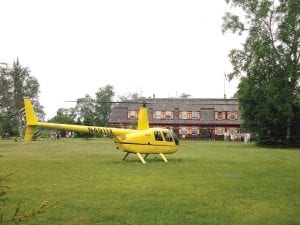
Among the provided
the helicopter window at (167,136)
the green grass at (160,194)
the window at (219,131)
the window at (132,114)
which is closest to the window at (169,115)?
the window at (132,114)

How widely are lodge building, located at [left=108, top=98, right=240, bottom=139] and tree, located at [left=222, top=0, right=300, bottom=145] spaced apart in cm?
2770

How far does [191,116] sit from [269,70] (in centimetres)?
3299

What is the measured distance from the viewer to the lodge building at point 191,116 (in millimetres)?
74188

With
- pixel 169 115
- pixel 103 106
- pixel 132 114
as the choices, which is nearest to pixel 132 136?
pixel 169 115

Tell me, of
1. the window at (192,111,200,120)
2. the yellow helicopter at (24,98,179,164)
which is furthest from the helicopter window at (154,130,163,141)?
the window at (192,111,200,120)

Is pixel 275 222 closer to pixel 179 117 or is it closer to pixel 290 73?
pixel 290 73

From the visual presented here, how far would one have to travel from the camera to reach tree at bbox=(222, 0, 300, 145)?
41.7 m

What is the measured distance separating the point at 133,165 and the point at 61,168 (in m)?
3.50

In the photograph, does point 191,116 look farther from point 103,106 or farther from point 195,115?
point 103,106

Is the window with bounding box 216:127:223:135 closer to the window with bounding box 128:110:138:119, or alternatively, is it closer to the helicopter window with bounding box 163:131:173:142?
the window with bounding box 128:110:138:119

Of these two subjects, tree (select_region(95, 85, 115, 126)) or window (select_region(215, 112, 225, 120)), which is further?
tree (select_region(95, 85, 115, 126))

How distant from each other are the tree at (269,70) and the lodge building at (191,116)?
90.9ft

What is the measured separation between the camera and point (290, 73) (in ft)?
136

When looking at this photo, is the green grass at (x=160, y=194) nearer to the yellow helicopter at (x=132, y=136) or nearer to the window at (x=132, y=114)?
the yellow helicopter at (x=132, y=136)
